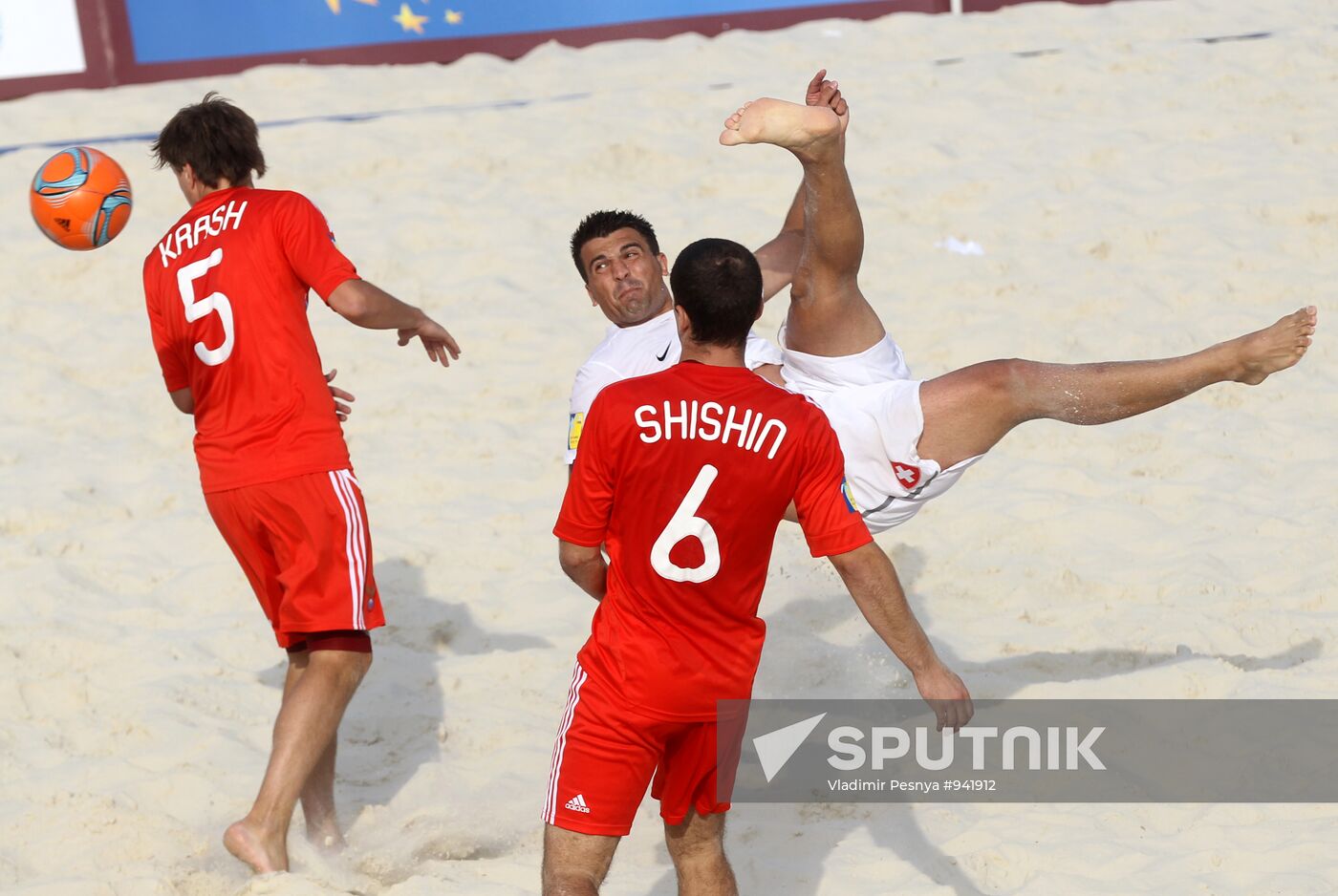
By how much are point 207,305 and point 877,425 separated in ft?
5.66

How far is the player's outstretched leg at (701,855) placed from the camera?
3033 mm

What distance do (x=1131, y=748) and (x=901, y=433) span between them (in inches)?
43.1

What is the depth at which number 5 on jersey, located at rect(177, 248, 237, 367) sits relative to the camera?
3.62 m

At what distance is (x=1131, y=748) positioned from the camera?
4098 millimetres

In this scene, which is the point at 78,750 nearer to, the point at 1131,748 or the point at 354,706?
the point at 354,706

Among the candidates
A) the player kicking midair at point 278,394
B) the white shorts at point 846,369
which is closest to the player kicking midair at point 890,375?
the white shorts at point 846,369

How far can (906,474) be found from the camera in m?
3.97

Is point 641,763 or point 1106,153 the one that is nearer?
point 641,763

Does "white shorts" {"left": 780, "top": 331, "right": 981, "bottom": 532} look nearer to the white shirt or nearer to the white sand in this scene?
the white shirt

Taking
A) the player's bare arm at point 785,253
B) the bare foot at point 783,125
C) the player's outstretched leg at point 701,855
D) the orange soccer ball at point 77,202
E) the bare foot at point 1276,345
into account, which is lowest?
the player's outstretched leg at point 701,855

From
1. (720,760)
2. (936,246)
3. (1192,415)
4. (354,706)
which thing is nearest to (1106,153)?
(936,246)

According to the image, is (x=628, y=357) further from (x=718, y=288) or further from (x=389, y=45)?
(x=389, y=45)

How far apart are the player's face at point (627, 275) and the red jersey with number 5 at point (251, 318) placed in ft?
2.54

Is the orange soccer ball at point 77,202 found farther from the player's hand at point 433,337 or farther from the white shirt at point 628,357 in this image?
the white shirt at point 628,357
